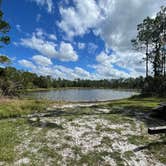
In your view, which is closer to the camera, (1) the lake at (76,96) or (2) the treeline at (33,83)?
(2) the treeline at (33,83)

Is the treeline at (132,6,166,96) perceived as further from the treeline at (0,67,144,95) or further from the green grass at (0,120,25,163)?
the green grass at (0,120,25,163)

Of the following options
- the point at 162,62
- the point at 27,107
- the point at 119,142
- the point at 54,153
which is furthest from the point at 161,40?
the point at 54,153

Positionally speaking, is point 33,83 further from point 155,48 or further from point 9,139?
point 9,139

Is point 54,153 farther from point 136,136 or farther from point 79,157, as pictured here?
point 136,136

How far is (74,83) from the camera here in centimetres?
12369

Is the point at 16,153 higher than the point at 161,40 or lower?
lower

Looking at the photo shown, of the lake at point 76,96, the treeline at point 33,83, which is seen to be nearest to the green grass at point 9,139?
the treeline at point 33,83

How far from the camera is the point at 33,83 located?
261ft

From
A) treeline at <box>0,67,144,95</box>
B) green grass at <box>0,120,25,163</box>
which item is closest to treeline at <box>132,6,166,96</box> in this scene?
treeline at <box>0,67,144,95</box>

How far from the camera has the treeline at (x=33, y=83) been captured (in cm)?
2239

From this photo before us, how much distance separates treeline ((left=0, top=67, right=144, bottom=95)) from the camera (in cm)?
2239

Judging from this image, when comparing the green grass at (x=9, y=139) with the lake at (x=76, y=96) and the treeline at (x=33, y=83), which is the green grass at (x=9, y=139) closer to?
the treeline at (x=33, y=83)

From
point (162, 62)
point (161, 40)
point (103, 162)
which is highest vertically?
point (161, 40)

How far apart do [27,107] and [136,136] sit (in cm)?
815
